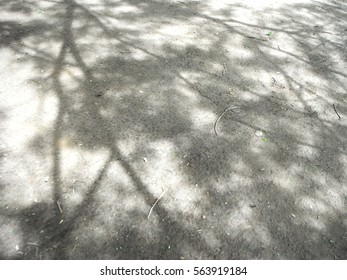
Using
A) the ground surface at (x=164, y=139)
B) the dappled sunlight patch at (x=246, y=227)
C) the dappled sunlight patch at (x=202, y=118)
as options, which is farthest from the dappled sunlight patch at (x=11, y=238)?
the dappled sunlight patch at (x=202, y=118)

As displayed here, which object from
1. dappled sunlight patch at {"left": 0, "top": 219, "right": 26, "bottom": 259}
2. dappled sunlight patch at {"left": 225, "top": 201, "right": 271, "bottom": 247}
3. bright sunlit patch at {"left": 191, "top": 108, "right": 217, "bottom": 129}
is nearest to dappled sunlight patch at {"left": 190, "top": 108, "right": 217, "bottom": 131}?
bright sunlit patch at {"left": 191, "top": 108, "right": 217, "bottom": 129}

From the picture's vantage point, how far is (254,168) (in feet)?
8.55

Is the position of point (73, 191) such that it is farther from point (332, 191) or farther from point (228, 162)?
point (332, 191)

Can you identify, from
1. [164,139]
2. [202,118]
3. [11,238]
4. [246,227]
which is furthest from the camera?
[202,118]

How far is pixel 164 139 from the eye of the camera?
271 cm

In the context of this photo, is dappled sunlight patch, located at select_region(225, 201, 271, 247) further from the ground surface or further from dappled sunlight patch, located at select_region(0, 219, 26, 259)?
dappled sunlight patch, located at select_region(0, 219, 26, 259)

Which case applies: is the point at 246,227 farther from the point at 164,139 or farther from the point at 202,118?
the point at 202,118

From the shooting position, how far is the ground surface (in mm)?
2090

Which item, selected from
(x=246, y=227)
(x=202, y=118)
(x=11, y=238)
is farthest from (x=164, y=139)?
(x=11, y=238)

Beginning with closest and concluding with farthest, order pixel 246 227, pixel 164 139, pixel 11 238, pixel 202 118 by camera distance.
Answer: pixel 11 238, pixel 246 227, pixel 164 139, pixel 202 118

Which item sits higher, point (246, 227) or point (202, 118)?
point (202, 118)

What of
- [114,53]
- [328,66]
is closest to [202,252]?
[114,53]

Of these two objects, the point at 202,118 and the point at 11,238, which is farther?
the point at 202,118

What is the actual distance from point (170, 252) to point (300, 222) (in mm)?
1135
